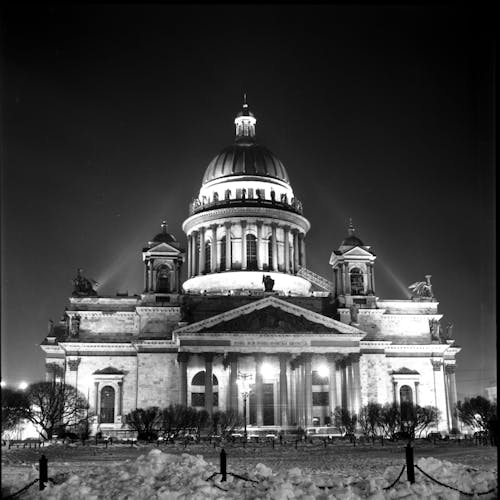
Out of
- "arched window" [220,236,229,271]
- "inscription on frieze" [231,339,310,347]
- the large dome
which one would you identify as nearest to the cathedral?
"inscription on frieze" [231,339,310,347]

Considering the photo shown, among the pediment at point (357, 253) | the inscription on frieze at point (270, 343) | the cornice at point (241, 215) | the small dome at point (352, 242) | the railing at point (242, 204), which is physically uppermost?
the railing at point (242, 204)

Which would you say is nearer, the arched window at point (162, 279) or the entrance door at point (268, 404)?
the entrance door at point (268, 404)

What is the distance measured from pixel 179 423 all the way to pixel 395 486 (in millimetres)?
36568

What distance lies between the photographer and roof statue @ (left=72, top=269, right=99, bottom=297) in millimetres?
72938

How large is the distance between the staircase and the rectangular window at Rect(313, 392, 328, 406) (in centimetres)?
1955

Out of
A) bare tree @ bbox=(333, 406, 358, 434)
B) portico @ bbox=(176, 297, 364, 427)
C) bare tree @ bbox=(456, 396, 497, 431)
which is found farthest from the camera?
portico @ bbox=(176, 297, 364, 427)

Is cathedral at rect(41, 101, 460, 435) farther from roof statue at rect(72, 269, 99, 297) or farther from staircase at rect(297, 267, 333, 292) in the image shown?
staircase at rect(297, 267, 333, 292)

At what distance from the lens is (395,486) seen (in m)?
19.4

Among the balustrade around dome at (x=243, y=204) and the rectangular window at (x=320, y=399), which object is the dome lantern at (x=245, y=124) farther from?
the rectangular window at (x=320, y=399)

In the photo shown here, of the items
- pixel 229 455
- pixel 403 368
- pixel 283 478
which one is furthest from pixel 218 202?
pixel 283 478

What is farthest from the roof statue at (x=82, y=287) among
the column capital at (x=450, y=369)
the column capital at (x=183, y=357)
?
the column capital at (x=450, y=369)

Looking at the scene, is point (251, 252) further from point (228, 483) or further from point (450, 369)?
point (228, 483)

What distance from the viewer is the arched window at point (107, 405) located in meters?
68.2

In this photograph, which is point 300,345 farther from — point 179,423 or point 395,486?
point 395,486
